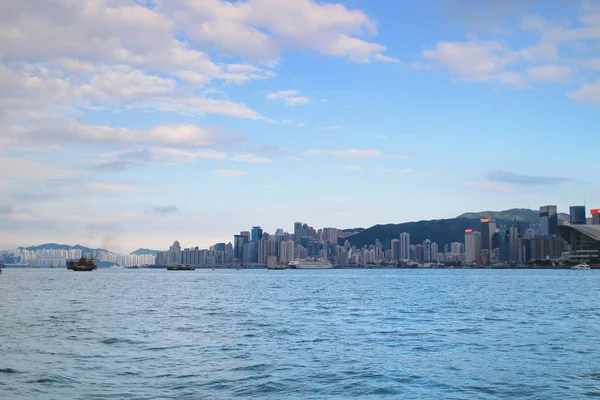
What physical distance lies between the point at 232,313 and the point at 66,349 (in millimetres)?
22682

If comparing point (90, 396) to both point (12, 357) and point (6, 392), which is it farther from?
point (12, 357)

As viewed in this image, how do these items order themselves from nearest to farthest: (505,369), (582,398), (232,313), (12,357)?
(582,398) < (505,369) < (12,357) < (232,313)

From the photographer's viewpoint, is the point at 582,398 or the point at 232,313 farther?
the point at 232,313

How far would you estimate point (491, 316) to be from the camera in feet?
161

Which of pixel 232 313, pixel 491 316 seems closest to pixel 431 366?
pixel 491 316

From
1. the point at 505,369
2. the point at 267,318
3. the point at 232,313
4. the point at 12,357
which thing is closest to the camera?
the point at 505,369

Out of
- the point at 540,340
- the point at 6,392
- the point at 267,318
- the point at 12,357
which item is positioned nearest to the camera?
the point at 6,392

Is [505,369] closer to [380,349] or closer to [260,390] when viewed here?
[380,349]

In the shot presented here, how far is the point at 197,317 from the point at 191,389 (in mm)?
27224

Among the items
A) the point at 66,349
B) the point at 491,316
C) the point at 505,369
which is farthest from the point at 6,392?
the point at 491,316

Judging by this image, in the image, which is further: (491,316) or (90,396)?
(491,316)

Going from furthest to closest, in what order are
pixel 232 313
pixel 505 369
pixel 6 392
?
1. pixel 232 313
2. pixel 505 369
3. pixel 6 392

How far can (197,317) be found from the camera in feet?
158

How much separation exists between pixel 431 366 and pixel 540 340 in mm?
11612
